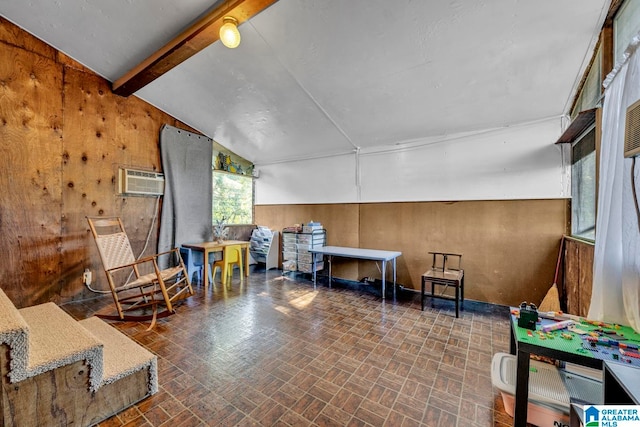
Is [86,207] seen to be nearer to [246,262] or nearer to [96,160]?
[96,160]

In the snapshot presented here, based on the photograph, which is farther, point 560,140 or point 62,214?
point 62,214

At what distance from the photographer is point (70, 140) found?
3531mm

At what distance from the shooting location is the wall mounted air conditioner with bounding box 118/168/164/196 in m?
4.02

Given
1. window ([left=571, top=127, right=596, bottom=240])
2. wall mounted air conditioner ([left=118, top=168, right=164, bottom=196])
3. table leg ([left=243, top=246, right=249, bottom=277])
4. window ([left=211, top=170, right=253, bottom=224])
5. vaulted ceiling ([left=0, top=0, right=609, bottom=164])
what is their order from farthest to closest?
1. window ([left=211, top=170, right=253, bottom=224])
2. table leg ([left=243, top=246, right=249, bottom=277])
3. wall mounted air conditioner ([left=118, top=168, right=164, bottom=196])
4. window ([left=571, top=127, right=596, bottom=240])
5. vaulted ceiling ([left=0, top=0, right=609, bottom=164])

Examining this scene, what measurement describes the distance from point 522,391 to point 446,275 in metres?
2.12

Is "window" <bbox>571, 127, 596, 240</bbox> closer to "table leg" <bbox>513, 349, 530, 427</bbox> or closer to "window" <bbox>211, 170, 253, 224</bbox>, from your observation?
"table leg" <bbox>513, 349, 530, 427</bbox>

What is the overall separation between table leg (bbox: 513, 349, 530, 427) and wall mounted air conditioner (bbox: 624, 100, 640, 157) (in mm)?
1130

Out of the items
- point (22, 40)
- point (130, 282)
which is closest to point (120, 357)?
point (130, 282)

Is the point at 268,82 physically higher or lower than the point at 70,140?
higher

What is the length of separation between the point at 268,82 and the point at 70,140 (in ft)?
9.13

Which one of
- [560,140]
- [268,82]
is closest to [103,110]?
[268,82]

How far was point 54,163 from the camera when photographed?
3.39 meters

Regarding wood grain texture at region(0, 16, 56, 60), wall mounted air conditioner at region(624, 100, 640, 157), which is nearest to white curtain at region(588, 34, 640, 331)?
wall mounted air conditioner at region(624, 100, 640, 157)

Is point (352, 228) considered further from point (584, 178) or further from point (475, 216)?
point (584, 178)
